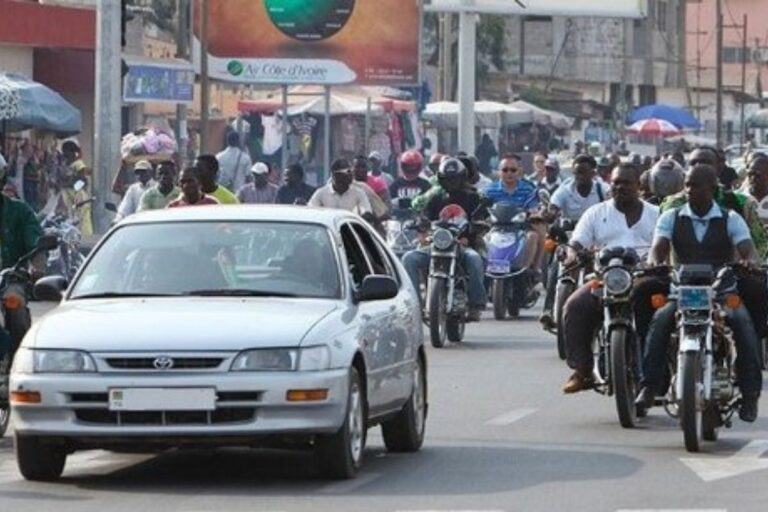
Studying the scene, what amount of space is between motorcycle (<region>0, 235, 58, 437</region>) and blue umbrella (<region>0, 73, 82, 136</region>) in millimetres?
20838

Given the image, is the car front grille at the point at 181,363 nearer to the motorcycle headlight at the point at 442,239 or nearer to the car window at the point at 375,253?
the car window at the point at 375,253

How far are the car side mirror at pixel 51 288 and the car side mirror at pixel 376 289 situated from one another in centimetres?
171

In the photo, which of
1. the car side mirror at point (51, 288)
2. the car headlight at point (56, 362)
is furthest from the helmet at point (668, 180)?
the car headlight at point (56, 362)

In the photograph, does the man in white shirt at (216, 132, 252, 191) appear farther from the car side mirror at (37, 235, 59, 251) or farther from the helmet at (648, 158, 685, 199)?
the car side mirror at (37, 235, 59, 251)

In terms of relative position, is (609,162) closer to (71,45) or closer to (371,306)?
(71,45)

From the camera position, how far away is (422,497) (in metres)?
12.8

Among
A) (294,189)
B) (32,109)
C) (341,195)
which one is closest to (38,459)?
(341,195)

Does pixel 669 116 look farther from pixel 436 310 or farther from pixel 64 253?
pixel 436 310

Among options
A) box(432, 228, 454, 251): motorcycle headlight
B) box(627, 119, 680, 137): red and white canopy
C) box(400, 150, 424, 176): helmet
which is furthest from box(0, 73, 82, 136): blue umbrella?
box(627, 119, 680, 137): red and white canopy

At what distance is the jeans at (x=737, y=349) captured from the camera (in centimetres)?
1522

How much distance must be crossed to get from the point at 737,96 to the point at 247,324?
89.7 m

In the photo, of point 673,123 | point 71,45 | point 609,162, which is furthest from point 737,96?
point 609,162

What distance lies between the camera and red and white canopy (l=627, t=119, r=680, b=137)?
74375 millimetres

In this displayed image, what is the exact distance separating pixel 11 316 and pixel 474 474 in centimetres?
323
